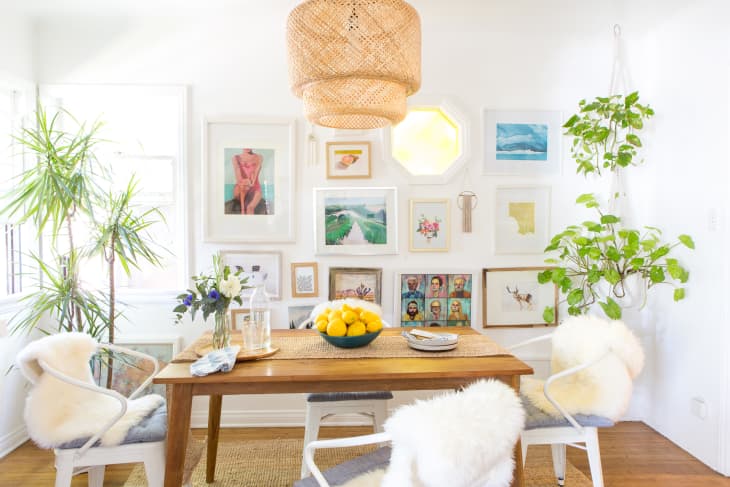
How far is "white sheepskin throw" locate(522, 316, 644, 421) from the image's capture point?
6.17 ft

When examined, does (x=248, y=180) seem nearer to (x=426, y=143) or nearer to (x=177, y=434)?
(x=426, y=143)

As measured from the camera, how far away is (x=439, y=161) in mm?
3178

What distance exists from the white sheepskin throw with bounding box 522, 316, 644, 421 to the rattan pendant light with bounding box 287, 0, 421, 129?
4.11ft

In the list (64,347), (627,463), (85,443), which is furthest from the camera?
(627,463)

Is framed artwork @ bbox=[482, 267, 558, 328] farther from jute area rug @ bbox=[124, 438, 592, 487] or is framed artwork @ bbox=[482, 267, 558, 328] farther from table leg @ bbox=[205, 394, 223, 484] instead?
table leg @ bbox=[205, 394, 223, 484]

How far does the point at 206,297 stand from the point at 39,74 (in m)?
2.17

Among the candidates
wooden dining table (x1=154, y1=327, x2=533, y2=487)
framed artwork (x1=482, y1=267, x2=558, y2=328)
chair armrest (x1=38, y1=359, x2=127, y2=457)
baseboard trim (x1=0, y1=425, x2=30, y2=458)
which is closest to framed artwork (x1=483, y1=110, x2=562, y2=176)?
framed artwork (x1=482, y1=267, x2=558, y2=328)

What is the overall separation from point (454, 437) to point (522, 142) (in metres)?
2.42

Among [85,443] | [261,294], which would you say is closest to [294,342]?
[261,294]

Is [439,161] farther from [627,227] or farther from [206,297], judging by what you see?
[206,297]

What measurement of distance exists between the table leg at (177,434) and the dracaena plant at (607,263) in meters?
2.09

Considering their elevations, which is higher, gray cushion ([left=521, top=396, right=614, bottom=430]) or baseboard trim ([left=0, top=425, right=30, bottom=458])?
gray cushion ([left=521, top=396, right=614, bottom=430])

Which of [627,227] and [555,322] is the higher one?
[627,227]

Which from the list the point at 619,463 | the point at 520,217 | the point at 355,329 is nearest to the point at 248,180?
the point at 355,329
